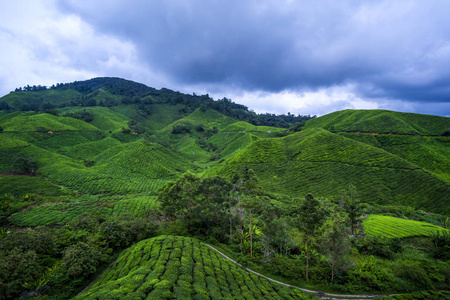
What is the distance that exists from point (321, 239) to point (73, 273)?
3213 centimetres

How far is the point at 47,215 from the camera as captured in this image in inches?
1674

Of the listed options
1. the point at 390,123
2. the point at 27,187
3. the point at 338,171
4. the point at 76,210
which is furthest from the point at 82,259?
the point at 390,123

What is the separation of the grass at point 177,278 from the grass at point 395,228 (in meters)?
25.3

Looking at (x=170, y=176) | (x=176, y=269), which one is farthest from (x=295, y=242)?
(x=170, y=176)

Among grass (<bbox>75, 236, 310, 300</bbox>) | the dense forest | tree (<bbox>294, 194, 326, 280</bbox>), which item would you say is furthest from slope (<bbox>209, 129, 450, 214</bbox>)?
grass (<bbox>75, 236, 310, 300</bbox>)

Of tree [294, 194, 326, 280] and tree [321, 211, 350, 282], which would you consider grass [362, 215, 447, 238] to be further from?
tree [294, 194, 326, 280]

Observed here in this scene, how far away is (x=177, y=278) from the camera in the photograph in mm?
20344

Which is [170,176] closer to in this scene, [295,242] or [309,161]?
[309,161]

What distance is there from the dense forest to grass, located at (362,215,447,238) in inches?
11.8

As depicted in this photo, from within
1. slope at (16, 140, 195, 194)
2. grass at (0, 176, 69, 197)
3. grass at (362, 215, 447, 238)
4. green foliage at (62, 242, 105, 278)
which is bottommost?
green foliage at (62, 242, 105, 278)

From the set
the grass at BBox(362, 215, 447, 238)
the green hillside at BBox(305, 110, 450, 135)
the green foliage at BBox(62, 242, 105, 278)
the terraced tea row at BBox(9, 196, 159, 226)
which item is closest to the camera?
the green foliage at BBox(62, 242, 105, 278)

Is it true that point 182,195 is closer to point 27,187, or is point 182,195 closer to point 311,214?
point 311,214

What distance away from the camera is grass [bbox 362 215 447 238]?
35.5m

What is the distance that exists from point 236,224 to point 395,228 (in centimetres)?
3095
